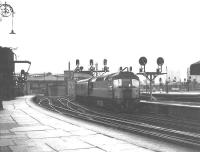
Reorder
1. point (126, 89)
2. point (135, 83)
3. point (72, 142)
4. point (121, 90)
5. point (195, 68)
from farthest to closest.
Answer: point (135, 83) → point (126, 89) → point (121, 90) → point (195, 68) → point (72, 142)

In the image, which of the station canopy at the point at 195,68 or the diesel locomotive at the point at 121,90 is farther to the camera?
the diesel locomotive at the point at 121,90

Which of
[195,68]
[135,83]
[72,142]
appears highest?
[195,68]

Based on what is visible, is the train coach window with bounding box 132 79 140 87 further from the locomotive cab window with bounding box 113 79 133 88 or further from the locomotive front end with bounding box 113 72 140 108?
the locomotive cab window with bounding box 113 79 133 88

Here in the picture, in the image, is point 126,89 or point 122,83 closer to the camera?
point 126,89

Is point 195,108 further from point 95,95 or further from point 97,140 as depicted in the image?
point 95,95

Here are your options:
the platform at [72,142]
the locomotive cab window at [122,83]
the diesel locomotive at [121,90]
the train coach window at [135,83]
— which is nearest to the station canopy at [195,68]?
the platform at [72,142]

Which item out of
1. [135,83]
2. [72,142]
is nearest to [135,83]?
[135,83]

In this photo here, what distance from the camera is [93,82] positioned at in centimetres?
3044

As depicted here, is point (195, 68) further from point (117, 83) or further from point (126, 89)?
→ point (117, 83)

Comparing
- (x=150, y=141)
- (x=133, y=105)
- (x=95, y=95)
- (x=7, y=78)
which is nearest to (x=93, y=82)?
(x=95, y=95)

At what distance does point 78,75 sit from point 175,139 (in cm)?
9289

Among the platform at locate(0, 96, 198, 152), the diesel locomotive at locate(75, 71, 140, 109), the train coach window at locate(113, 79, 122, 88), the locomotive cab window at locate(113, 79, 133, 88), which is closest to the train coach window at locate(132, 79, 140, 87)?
the diesel locomotive at locate(75, 71, 140, 109)

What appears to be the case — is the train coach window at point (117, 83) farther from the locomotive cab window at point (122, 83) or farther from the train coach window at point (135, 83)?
the train coach window at point (135, 83)

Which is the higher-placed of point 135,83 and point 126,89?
point 135,83
